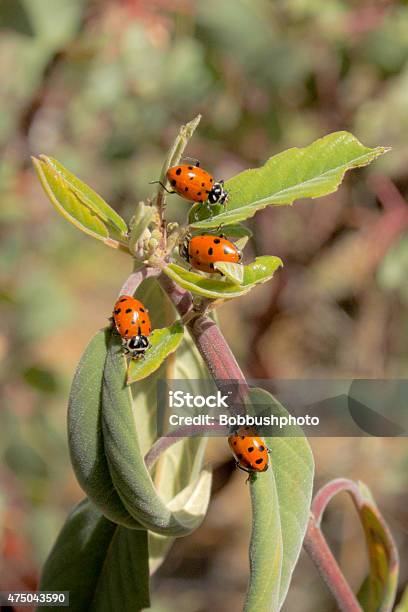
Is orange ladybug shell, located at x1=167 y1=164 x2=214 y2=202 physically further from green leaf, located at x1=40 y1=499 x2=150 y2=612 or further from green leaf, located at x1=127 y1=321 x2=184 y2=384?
green leaf, located at x1=40 y1=499 x2=150 y2=612

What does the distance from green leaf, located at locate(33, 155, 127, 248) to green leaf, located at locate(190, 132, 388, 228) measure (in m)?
0.06

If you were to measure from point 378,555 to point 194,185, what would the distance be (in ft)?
1.35

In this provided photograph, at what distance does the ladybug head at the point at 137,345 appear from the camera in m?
0.51

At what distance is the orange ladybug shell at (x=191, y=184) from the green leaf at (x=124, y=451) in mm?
161

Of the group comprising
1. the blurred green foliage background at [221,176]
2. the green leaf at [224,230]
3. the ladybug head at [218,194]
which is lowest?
the green leaf at [224,230]

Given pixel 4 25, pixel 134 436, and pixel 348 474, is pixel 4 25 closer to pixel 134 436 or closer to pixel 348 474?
pixel 134 436

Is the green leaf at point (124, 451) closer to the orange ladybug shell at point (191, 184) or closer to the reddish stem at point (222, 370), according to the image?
the reddish stem at point (222, 370)

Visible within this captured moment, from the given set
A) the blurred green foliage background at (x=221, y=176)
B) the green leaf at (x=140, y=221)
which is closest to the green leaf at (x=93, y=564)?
the green leaf at (x=140, y=221)

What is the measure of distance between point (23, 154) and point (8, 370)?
0.54 metres

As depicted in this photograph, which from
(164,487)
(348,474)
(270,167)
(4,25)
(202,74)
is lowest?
(164,487)

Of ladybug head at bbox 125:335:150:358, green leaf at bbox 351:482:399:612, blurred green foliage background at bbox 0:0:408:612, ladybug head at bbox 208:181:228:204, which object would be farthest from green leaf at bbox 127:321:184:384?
blurred green foliage background at bbox 0:0:408:612

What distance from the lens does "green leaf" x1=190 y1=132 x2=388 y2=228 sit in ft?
1.79

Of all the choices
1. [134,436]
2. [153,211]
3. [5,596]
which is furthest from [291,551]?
[5,596]

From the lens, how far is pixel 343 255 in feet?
6.46
